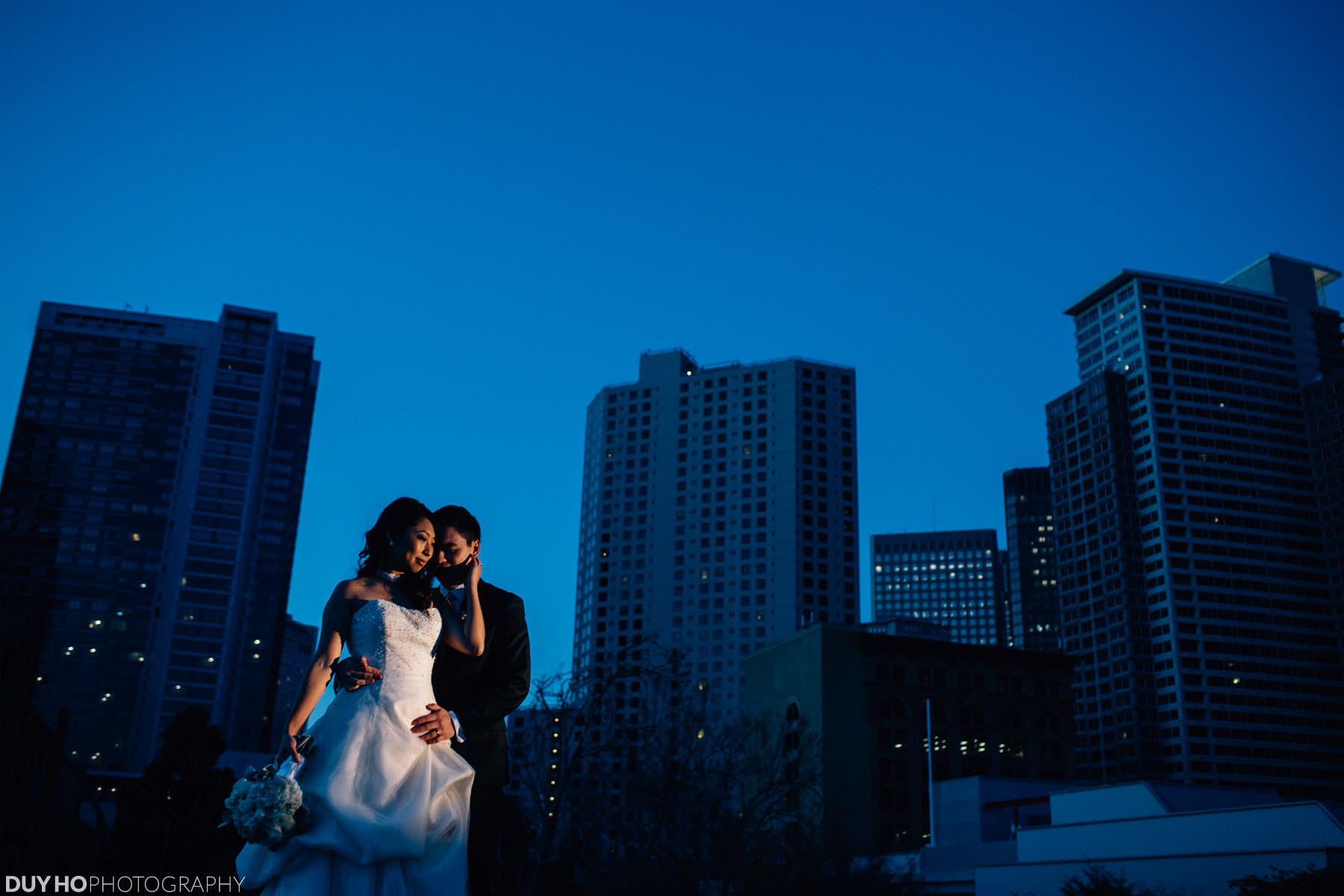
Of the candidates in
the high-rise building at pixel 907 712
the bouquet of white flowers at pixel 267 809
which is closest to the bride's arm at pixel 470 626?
the bouquet of white flowers at pixel 267 809

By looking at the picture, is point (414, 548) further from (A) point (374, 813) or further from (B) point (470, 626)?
(A) point (374, 813)

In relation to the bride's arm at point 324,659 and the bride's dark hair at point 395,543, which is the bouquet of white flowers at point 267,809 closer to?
the bride's arm at point 324,659

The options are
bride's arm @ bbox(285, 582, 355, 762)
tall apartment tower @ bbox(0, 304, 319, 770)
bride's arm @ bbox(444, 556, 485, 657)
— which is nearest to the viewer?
bride's arm @ bbox(285, 582, 355, 762)

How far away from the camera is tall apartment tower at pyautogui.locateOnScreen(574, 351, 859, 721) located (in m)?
137

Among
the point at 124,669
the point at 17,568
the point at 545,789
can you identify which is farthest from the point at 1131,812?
the point at 17,568

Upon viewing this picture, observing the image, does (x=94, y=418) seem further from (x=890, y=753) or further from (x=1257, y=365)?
(x=1257, y=365)

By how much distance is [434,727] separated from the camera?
5902mm

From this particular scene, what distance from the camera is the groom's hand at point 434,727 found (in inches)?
231

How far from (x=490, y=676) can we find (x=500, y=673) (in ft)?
0.23

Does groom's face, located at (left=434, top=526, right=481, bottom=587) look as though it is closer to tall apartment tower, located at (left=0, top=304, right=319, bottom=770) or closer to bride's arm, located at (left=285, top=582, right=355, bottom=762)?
bride's arm, located at (left=285, top=582, right=355, bottom=762)

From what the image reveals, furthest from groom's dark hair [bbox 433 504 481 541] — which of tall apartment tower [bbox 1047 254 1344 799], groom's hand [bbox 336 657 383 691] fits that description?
tall apartment tower [bbox 1047 254 1344 799]

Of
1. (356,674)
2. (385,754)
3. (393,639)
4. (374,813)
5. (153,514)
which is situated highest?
(153,514)

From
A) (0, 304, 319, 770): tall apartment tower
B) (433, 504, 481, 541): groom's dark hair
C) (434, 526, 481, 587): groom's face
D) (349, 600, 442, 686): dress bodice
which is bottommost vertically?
(349, 600, 442, 686): dress bodice

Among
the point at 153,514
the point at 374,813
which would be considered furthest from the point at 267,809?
the point at 153,514
